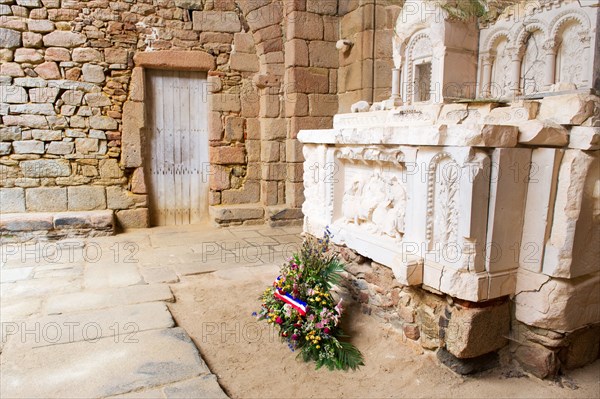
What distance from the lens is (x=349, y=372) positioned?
2.49 meters

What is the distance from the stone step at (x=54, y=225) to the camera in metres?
4.94

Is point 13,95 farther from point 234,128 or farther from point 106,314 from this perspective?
point 106,314

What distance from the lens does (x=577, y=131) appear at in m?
2.19

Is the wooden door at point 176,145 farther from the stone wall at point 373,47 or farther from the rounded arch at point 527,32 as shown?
the rounded arch at point 527,32

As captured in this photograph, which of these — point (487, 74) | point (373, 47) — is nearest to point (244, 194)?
point (373, 47)

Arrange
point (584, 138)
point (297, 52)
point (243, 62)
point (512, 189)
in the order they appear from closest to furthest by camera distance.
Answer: point (584, 138), point (512, 189), point (297, 52), point (243, 62)

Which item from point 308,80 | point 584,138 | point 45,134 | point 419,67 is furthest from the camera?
point 308,80

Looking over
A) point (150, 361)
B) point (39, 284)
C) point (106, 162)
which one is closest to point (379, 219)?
point (150, 361)

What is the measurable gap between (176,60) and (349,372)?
450 cm

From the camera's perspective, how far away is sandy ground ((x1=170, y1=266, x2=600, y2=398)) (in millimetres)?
2293

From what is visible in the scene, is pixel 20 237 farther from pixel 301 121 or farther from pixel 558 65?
pixel 558 65

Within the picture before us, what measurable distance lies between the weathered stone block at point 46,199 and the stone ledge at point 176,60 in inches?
70.4

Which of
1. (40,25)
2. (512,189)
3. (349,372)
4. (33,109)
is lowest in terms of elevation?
(349,372)

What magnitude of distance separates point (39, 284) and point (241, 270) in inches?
62.6
